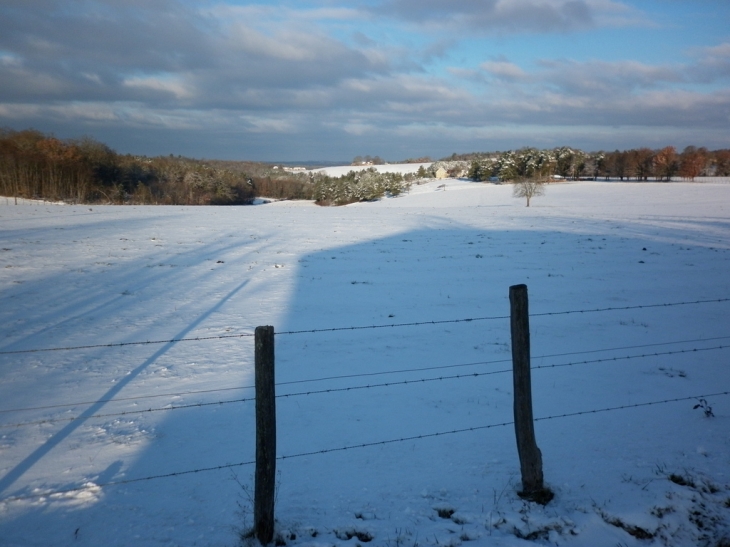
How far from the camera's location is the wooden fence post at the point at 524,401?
483 cm

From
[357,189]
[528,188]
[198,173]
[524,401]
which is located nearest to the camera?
[524,401]

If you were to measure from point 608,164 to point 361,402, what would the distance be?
418ft

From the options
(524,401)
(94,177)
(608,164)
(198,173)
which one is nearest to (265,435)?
(524,401)

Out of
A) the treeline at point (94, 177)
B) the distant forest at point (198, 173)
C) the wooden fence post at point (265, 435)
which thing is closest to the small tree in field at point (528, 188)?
the distant forest at point (198, 173)

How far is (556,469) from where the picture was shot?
5762 mm

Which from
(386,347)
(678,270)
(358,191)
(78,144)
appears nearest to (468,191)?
(358,191)

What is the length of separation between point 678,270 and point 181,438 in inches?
860

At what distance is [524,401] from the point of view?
4969 millimetres

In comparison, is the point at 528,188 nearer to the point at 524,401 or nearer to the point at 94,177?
the point at 94,177

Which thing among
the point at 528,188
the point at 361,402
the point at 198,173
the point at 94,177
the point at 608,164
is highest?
the point at 608,164

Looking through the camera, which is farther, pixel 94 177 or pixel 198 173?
pixel 198 173

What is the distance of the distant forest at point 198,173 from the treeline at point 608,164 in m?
0.21

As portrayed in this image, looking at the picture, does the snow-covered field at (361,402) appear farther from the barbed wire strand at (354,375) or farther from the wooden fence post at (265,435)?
the wooden fence post at (265,435)

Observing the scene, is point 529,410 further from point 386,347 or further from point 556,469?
point 386,347
